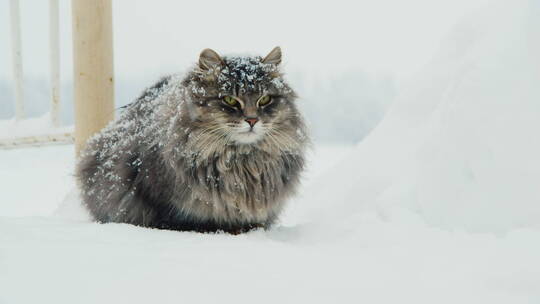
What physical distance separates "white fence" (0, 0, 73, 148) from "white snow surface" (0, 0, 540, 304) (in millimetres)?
1985

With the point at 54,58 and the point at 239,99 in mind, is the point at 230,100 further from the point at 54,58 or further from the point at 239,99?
the point at 54,58

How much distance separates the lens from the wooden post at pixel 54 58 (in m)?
3.62

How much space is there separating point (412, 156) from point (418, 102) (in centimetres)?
52

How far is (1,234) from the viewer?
1562 millimetres

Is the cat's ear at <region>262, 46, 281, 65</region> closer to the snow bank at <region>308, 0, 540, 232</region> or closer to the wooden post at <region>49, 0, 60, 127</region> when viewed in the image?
the snow bank at <region>308, 0, 540, 232</region>

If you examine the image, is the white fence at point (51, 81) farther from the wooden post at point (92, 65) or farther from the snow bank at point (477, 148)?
the snow bank at point (477, 148)

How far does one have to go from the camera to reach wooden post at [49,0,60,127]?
362 cm

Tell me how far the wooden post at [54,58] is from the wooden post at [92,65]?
0.81 m

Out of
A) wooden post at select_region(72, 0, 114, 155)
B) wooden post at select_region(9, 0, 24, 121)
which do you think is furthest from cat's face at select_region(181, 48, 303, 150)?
wooden post at select_region(9, 0, 24, 121)

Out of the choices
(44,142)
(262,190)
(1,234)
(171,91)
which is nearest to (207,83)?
(171,91)

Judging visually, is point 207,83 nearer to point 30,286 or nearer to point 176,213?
point 176,213

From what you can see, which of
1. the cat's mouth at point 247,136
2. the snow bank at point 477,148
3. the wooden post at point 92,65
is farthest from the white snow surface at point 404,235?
the wooden post at point 92,65

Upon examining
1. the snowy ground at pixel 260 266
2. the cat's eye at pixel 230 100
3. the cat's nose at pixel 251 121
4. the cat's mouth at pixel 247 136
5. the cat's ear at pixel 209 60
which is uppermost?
the cat's ear at pixel 209 60

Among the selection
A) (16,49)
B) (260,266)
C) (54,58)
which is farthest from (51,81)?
(260,266)
